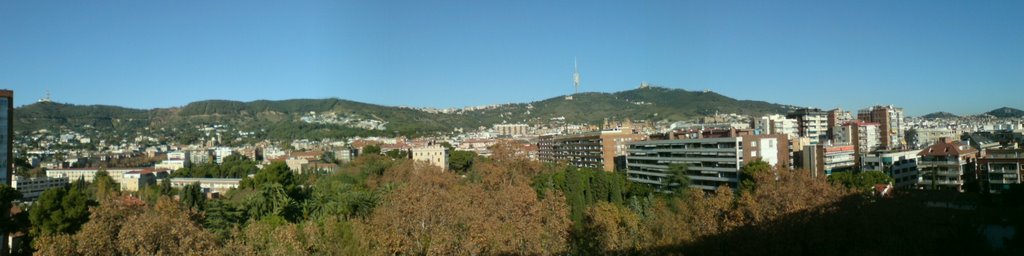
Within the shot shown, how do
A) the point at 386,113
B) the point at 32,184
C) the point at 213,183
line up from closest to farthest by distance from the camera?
the point at 32,184 → the point at 213,183 → the point at 386,113

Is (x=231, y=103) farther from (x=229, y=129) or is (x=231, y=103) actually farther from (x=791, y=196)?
(x=791, y=196)

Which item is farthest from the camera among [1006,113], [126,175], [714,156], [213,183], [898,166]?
[1006,113]

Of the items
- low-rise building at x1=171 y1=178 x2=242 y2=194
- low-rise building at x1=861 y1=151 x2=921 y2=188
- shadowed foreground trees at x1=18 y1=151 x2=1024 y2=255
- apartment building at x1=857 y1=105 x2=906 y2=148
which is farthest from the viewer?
apartment building at x1=857 y1=105 x2=906 y2=148

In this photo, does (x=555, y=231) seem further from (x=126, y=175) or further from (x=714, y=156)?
(x=126, y=175)

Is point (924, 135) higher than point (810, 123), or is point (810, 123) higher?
point (810, 123)

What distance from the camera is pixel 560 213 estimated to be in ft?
69.6

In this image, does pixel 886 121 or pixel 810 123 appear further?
pixel 886 121

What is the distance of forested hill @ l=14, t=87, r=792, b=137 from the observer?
136 m

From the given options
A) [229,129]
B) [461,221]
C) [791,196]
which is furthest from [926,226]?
[229,129]

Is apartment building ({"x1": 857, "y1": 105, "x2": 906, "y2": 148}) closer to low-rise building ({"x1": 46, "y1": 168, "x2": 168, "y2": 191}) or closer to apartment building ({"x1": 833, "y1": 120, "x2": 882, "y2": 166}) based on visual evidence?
apartment building ({"x1": 833, "y1": 120, "x2": 882, "y2": 166})

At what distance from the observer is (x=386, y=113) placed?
161m

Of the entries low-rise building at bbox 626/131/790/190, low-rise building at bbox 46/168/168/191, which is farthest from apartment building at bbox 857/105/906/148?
low-rise building at bbox 46/168/168/191

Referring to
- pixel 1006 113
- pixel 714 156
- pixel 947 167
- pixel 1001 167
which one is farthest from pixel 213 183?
pixel 1006 113

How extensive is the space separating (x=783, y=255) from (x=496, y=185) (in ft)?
69.7
